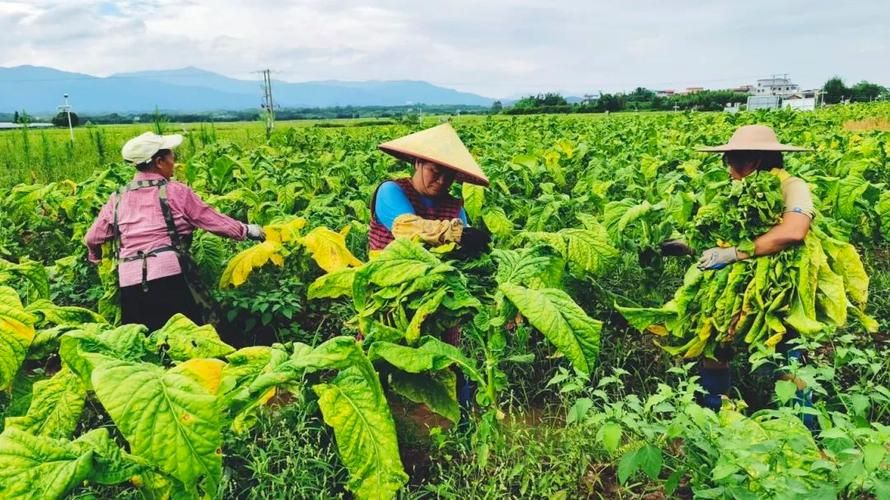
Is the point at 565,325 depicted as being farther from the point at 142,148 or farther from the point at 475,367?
the point at 142,148

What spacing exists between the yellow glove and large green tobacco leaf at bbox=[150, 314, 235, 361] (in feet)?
2.92

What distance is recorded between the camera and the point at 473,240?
3.06m

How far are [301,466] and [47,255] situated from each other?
4.62 metres

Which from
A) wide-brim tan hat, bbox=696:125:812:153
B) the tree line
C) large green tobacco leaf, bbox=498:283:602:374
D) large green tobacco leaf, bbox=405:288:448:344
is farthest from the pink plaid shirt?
the tree line

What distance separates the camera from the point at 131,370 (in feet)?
5.91

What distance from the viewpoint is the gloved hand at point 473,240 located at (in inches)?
120

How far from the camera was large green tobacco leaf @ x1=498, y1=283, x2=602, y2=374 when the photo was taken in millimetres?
2299

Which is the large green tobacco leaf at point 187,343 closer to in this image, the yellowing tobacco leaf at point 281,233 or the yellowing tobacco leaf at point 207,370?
the yellowing tobacco leaf at point 207,370

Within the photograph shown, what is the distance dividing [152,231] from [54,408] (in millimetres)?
1647

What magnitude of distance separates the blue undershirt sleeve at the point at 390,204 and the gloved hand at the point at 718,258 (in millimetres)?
1423

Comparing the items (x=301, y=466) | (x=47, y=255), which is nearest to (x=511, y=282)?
(x=301, y=466)

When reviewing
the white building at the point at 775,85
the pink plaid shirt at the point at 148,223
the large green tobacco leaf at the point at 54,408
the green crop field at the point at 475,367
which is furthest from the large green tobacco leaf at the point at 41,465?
the white building at the point at 775,85

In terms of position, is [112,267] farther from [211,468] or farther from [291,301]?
[211,468]

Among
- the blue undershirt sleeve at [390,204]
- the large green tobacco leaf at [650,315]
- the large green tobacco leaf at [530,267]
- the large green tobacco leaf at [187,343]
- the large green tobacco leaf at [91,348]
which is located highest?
the blue undershirt sleeve at [390,204]
